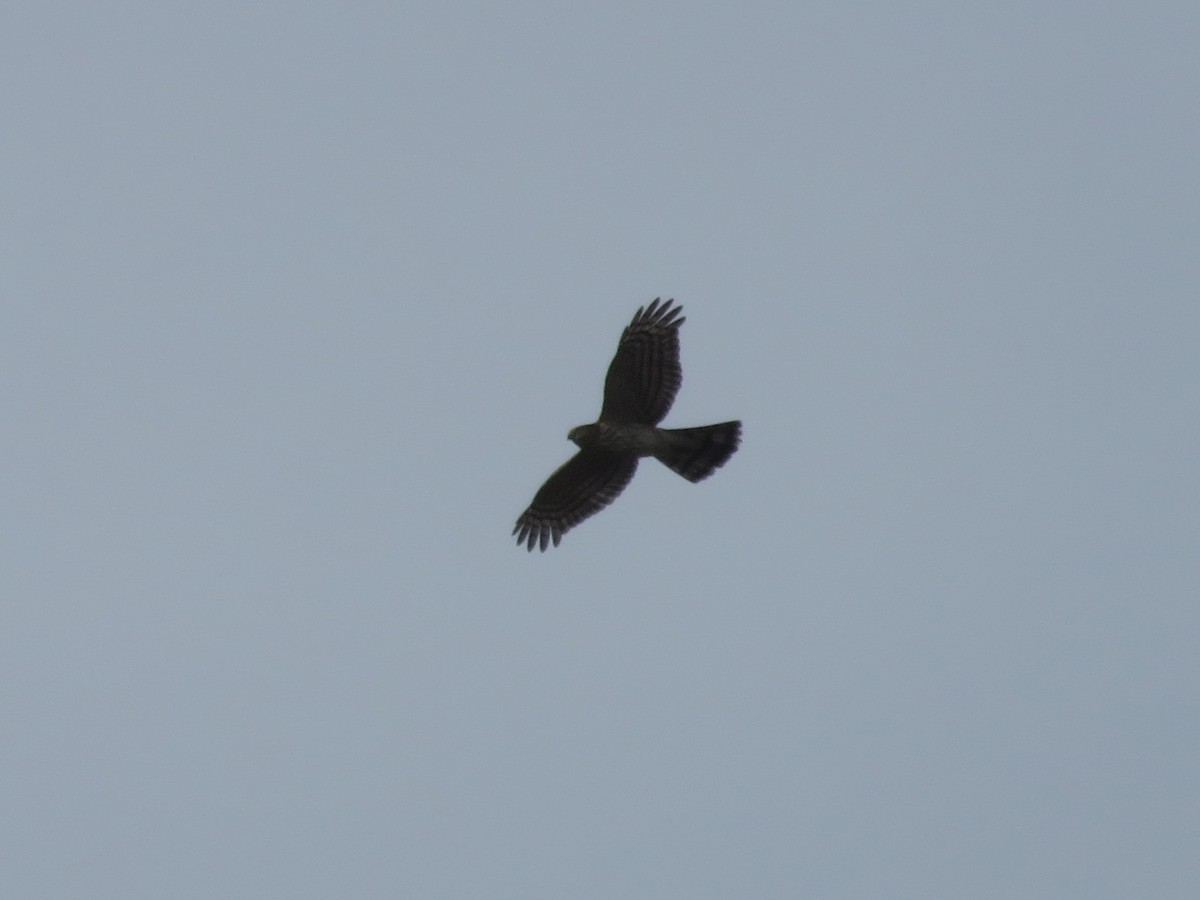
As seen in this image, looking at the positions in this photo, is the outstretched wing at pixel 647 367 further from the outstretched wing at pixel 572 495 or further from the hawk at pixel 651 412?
the outstretched wing at pixel 572 495

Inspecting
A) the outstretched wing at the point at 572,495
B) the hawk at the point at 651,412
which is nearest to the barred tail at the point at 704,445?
the hawk at the point at 651,412

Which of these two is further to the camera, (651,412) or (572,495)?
(572,495)

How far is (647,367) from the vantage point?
27172mm

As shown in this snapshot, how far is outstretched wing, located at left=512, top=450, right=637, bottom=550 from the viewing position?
28297 mm

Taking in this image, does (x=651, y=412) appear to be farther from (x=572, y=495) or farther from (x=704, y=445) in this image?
(x=572, y=495)

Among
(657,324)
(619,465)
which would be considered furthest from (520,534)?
(657,324)

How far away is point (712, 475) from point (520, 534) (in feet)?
10.2

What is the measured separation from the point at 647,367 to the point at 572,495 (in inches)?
94.9

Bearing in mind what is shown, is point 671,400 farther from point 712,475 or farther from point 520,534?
point 520,534

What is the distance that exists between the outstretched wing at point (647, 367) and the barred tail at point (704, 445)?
38 cm

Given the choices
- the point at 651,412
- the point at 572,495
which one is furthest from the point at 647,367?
the point at 572,495

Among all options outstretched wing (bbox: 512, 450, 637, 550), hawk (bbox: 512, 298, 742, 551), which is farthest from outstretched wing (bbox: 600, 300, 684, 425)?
outstretched wing (bbox: 512, 450, 637, 550)

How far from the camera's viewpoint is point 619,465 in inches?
1118

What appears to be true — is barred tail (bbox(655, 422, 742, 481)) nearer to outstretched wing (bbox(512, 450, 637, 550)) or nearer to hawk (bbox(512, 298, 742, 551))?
hawk (bbox(512, 298, 742, 551))
